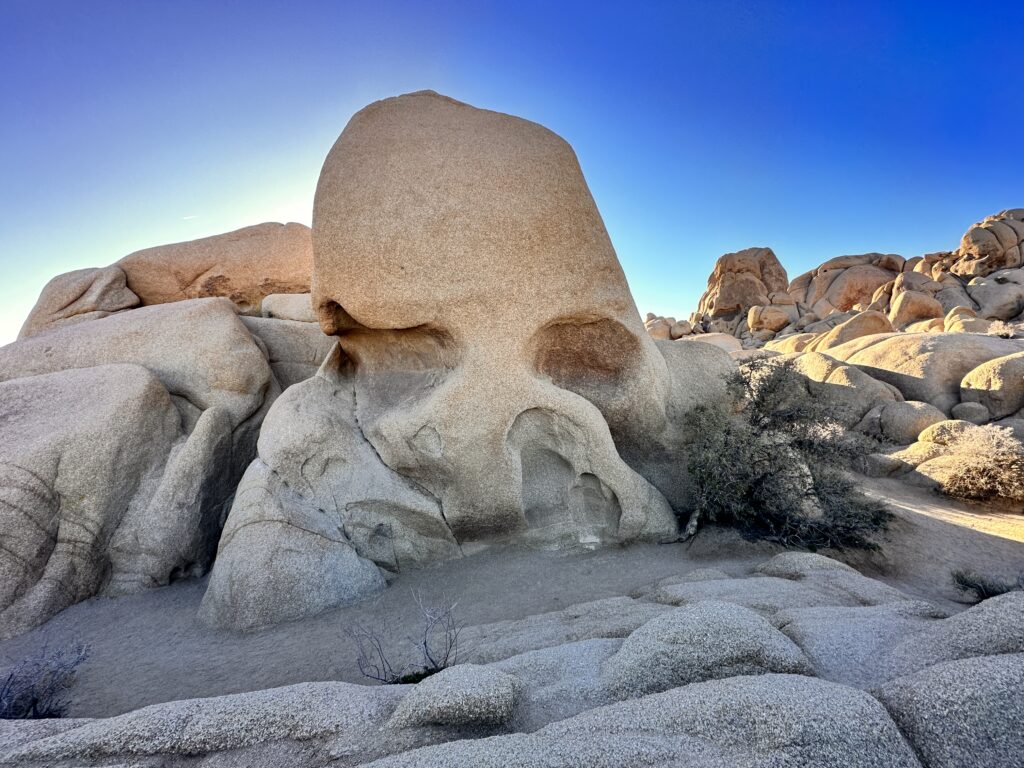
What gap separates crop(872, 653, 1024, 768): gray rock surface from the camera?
1.46 meters

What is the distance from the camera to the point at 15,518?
4.68 m

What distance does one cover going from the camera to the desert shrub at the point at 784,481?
5141mm

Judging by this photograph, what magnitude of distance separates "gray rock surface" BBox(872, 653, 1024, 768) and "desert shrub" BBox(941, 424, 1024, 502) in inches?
273

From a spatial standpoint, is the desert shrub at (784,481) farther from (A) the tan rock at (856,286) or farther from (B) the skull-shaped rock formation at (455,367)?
(A) the tan rock at (856,286)

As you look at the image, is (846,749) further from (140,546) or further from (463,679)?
(140,546)

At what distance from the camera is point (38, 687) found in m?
3.47

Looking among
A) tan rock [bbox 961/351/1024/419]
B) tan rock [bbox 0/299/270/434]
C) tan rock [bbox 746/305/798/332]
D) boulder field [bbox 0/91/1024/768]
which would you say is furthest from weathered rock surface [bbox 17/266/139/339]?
tan rock [bbox 746/305/798/332]

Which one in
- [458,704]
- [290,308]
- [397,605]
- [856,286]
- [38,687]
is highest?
[856,286]

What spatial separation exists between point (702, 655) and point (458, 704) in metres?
1.12

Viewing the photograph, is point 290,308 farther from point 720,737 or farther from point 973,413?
point 973,413

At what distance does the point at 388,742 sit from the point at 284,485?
12.4 ft

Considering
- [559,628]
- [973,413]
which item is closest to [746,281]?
[973,413]

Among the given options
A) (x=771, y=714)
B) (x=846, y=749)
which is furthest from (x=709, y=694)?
(x=846, y=749)

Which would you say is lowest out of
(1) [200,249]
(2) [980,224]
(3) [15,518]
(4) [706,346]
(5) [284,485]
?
(3) [15,518]
